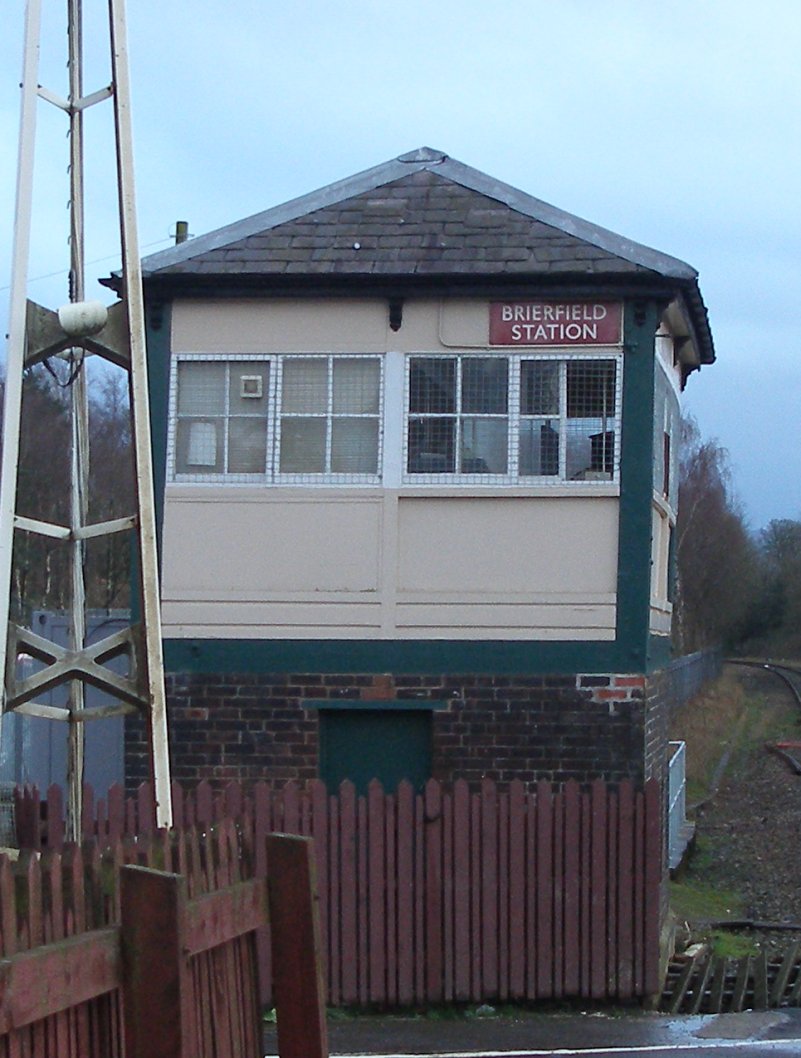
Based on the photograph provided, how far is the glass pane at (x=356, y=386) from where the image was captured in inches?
443

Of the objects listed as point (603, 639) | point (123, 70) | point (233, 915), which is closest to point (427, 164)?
point (603, 639)

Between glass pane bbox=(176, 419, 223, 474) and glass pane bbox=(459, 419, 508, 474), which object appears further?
glass pane bbox=(176, 419, 223, 474)

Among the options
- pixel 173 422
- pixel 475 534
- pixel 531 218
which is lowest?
pixel 475 534

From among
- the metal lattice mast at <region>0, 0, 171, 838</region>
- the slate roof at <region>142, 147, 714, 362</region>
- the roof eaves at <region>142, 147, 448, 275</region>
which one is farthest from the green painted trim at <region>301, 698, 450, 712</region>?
the metal lattice mast at <region>0, 0, 171, 838</region>

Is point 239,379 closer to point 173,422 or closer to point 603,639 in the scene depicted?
point 173,422

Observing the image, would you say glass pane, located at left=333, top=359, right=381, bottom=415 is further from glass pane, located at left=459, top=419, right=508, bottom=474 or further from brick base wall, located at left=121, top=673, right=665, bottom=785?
brick base wall, located at left=121, top=673, right=665, bottom=785

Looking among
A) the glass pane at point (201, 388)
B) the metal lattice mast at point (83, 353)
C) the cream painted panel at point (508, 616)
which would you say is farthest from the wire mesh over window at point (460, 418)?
the metal lattice mast at point (83, 353)

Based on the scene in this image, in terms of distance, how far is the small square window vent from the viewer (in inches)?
448

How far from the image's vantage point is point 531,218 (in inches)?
454

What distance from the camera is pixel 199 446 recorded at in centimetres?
1145

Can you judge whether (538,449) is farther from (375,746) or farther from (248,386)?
(375,746)

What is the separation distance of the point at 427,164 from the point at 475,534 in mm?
3267

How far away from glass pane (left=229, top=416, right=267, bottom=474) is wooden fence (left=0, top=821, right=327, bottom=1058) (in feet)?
22.8

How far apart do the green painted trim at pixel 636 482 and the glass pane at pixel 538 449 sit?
0.49 meters
